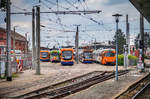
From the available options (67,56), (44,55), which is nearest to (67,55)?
(67,56)

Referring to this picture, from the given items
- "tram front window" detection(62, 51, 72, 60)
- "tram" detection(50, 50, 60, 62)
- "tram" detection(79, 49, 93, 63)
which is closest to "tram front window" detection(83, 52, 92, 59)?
"tram" detection(79, 49, 93, 63)

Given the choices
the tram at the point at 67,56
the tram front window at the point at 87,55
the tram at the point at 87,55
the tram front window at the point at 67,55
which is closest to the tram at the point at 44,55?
the tram at the point at 87,55

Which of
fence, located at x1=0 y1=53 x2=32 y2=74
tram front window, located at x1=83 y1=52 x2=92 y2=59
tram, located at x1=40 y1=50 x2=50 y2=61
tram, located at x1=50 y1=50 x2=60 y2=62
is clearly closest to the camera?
fence, located at x1=0 y1=53 x2=32 y2=74

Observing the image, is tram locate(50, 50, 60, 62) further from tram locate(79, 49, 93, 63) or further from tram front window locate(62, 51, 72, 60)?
tram front window locate(62, 51, 72, 60)

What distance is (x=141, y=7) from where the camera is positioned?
13.7 meters

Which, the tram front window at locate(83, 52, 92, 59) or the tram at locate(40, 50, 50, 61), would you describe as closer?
the tram front window at locate(83, 52, 92, 59)

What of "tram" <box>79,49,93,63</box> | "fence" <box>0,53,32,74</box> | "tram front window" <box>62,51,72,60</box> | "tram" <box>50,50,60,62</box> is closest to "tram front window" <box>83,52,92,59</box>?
"tram" <box>79,49,93,63</box>

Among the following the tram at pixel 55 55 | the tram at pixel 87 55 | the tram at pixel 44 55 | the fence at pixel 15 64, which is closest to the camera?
the fence at pixel 15 64

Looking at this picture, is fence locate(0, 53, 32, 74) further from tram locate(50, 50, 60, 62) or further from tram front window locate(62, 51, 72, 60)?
tram locate(50, 50, 60, 62)

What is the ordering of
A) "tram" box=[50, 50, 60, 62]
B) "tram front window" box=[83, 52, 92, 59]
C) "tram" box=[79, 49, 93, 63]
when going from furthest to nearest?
"tram" box=[50, 50, 60, 62], "tram front window" box=[83, 52, 92, 59], "tram" box=[79, 49, 93, 63]

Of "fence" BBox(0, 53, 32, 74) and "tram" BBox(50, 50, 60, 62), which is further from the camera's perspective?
"tram" BBox(50, 50, 60, 62)

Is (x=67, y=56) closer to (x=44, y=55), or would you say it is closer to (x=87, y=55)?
(x=87, y=55)

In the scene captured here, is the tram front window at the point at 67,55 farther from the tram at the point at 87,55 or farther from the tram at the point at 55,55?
the tram at the point at 55,55

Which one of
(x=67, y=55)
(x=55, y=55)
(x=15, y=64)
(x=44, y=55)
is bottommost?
(x=15, y=64)
